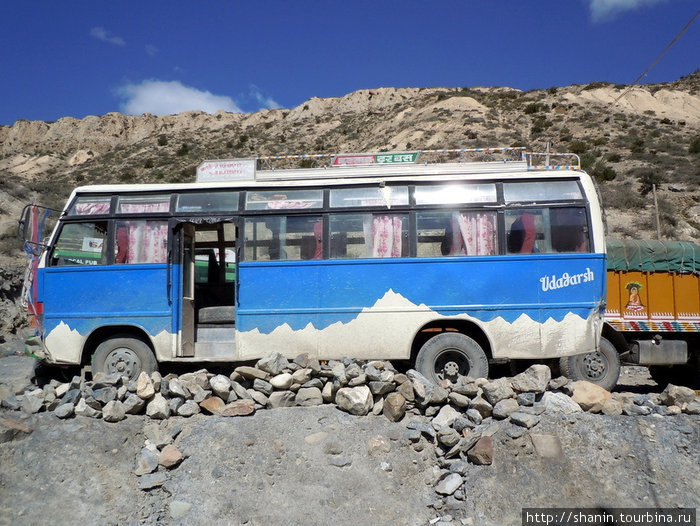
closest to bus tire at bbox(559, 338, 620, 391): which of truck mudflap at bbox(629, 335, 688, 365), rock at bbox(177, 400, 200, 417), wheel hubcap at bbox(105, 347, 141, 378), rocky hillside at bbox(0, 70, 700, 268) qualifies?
truck mudflap at bbox(629, 335, 688, 365)

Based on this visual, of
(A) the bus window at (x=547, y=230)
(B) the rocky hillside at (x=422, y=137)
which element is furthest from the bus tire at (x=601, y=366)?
(B) the rocky hillside at (x=422, y=137)

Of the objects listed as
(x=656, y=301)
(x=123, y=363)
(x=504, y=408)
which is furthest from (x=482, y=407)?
(x=656, y=301)

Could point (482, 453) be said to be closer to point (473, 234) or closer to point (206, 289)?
point (473, 234)

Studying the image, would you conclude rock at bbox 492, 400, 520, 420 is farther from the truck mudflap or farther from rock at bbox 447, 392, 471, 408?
the truck mudflap

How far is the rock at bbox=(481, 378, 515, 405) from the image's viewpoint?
5.61m

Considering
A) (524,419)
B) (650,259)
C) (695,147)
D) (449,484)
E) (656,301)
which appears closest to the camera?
(449,484)

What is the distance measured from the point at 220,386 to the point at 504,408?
3351 millimetres

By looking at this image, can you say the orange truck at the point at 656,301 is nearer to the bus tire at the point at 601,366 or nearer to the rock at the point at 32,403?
A: the bus tire at the point at 601,366

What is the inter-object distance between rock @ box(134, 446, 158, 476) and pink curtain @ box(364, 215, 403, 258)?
355 centimetres

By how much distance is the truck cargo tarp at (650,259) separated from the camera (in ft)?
30.2

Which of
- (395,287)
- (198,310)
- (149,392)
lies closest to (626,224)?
(395,287)

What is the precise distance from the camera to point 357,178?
23.0ft

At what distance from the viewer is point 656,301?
9.12m

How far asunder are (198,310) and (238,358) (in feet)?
4.00
